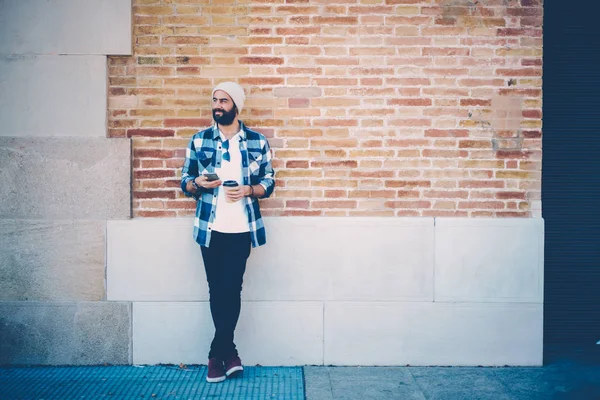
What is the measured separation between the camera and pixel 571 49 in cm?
480

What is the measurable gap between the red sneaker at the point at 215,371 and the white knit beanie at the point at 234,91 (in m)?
2.01

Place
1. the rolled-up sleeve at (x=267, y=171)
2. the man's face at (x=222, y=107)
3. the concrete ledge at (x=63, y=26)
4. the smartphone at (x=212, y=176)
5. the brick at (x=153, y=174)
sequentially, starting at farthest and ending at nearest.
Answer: the brick at (x=153, y=174) < the concrete ledge at (x=63, y=26) < the rolled-up sleeve at (x=267, y=171) < the man's face at (x=222, y=107) < the smartphone at (x=212, y=176)

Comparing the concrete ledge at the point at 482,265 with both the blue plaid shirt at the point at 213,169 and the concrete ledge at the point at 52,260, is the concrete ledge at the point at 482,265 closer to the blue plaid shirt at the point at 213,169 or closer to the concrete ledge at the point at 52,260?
the blue plaid shirt at the point at 213,169

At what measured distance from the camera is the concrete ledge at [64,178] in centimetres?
436

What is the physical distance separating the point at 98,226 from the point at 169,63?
1.52 metres

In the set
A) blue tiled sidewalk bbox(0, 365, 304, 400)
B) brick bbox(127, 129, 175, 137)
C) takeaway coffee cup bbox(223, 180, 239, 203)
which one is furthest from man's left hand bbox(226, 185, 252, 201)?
blue tiled sidewalk bbox(0, 365, 304, 400)

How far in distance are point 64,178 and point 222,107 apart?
157cm

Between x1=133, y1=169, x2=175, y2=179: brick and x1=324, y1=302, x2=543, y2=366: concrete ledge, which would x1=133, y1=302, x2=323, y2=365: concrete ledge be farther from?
x1=133, y1=169, x2=175, y2=179: brick

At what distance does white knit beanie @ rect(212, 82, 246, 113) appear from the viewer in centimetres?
397

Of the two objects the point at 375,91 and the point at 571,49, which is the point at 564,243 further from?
the point at 375,91

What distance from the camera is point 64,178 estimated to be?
4379mm

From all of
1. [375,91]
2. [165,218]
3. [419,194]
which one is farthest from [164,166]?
[419,194]

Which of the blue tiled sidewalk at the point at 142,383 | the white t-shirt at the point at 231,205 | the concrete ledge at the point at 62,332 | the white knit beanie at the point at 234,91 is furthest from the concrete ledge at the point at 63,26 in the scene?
the blue tiled sidewalk at the point at 142,383

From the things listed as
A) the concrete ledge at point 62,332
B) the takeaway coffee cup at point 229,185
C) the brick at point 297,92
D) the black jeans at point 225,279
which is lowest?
the concrete ledge at point 62,332
